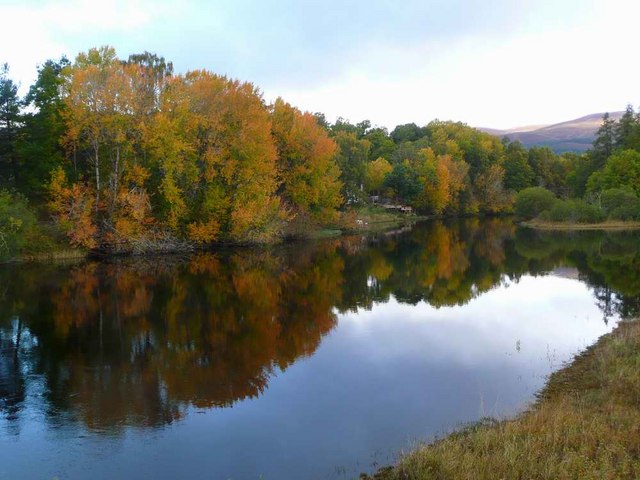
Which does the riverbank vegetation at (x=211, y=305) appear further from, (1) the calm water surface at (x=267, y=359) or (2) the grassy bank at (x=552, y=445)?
(2) the grassy bank at (x=552, y=445)

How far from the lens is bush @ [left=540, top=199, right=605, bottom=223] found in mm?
65062

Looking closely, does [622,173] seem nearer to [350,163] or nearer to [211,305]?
[350,163]

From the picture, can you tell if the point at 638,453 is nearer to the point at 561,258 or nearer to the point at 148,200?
the point at 561,258

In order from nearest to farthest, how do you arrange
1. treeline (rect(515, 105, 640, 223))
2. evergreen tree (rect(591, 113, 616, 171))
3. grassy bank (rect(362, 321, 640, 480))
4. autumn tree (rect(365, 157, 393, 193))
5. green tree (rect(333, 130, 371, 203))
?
grassy bank (rect(362, 321, 640, 480)), treeline (rect(515, 105, 640, 223)), green tree (rect(333, 130, 371, 203)), evergreen tree (rect(591, 113, 616, 171)), autumn tree (rect(365, 157, 393, 193))

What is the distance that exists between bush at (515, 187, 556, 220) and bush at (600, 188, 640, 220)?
933 centimetres

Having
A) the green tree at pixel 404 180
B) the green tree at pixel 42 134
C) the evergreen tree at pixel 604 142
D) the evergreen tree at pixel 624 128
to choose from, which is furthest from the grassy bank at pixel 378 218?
the green tree at pixel 42 134

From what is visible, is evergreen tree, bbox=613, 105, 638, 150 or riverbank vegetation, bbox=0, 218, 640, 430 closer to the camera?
riverbank vegetation, bbox=0, 218, 640, 430

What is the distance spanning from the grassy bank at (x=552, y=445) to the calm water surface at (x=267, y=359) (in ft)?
4.07

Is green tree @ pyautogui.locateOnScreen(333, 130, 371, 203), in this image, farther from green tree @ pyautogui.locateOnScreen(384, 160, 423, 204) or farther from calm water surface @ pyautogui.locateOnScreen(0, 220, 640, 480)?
calm water surface @ pyautogui.locateOnScreen(0, 220, 640, 480)

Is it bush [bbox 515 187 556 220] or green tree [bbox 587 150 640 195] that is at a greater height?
green tree [bbox 587 150 640 195]

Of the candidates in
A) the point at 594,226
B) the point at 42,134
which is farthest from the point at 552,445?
the point at 594,226

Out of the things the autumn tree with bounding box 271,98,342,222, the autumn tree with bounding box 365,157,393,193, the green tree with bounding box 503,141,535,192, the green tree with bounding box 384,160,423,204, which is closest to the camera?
the autumn tree with bounding box 271,98,342,222

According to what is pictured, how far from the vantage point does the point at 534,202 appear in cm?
7675

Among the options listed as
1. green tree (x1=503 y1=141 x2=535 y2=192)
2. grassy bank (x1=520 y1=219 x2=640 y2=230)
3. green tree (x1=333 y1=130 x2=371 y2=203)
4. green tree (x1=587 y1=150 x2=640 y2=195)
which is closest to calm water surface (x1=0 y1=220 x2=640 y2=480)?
grassy bank (x1=520 y1=219 x2=640 y2=230)
